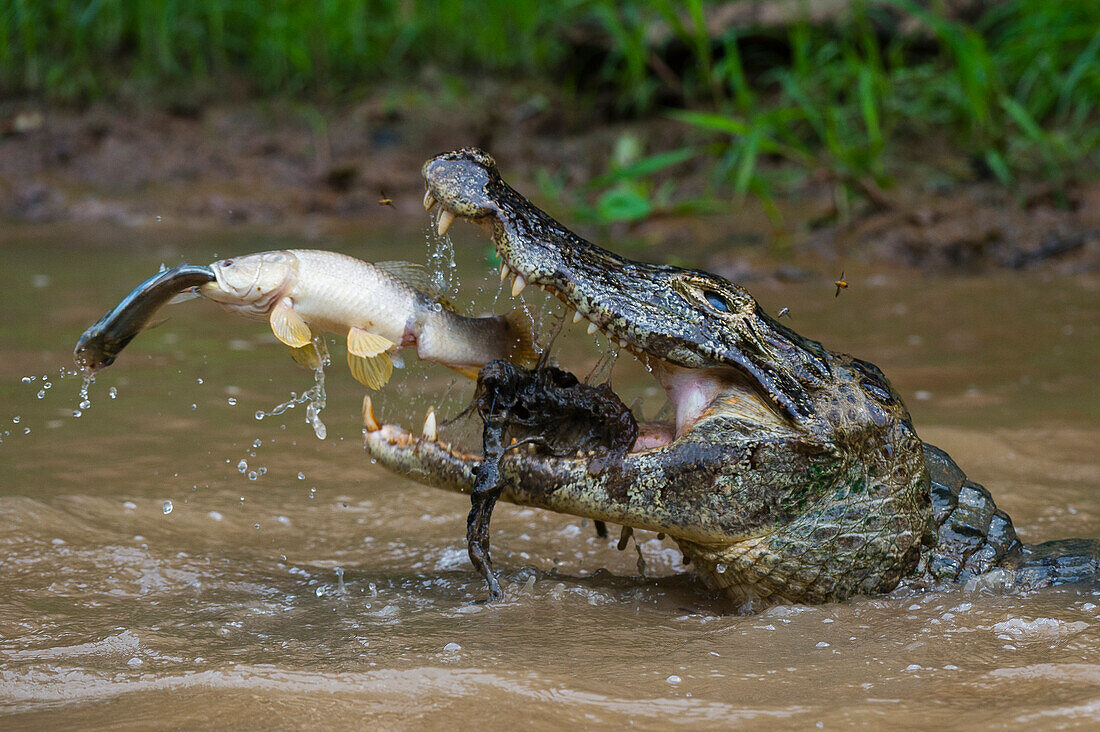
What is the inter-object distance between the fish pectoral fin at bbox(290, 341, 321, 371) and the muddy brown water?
41 cm

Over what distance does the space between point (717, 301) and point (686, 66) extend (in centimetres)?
738

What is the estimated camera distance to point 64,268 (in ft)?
21.7

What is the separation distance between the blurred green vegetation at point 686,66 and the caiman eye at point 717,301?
410 cm

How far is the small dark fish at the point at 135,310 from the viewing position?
2318 millimetres

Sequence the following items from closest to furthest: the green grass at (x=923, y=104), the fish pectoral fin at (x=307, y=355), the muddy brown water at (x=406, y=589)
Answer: the muddy brown water at (x=406, y=589) → the fish pectoral fin at (x=307, y=355) → the green grass at (x=923, y=104)

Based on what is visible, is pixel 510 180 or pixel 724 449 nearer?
pixel 724 449

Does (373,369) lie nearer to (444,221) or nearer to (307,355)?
(307,355)

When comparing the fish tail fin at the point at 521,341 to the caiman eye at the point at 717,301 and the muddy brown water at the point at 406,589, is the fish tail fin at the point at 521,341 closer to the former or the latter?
the muddy brown water at the point at 406,589

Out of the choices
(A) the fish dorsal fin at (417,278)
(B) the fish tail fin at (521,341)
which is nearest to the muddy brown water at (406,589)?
(B) the fish tail fin at (521,341)

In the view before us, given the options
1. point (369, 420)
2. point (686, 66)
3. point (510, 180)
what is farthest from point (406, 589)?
point (686, 66)

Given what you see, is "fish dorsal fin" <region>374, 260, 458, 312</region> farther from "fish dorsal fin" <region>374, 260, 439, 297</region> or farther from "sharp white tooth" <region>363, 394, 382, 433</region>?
"sharp white tooth" <region>363, 394, 382, 433</region>

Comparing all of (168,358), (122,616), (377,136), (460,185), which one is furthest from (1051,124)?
(122,616)

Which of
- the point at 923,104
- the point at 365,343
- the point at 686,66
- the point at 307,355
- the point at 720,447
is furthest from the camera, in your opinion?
the point at 686,66

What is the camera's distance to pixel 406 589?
8.45 ft
